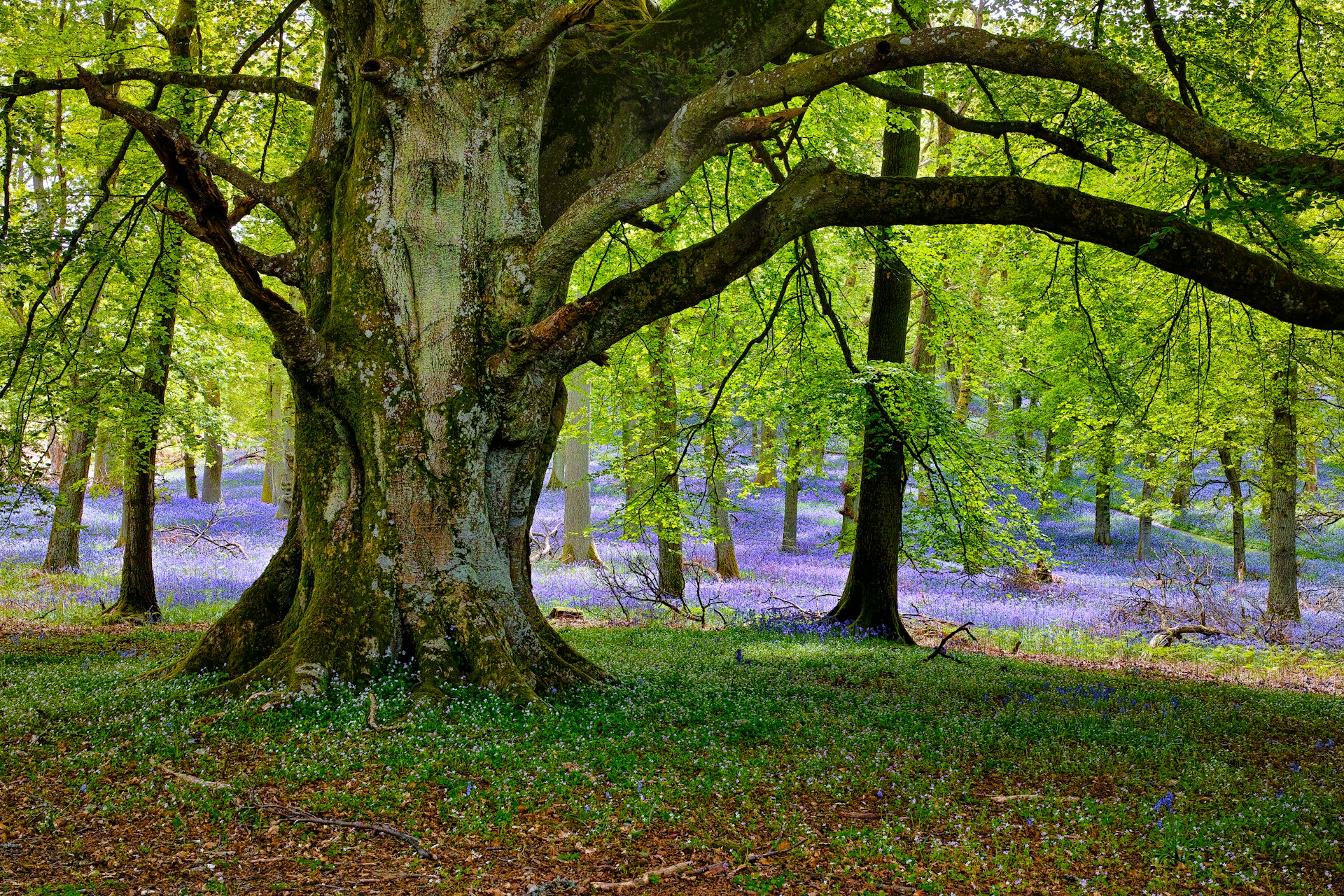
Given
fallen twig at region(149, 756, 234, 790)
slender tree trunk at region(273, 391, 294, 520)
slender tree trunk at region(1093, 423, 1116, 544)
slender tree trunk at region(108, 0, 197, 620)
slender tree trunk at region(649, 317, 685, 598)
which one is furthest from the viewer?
slender tree trunk at region(273, 391, 294, 520)

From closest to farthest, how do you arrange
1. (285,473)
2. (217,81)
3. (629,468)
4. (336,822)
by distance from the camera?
(336,822) < (217,81) < (629,468) < (285,473)

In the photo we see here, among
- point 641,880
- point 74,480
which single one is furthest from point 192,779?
point 74,480

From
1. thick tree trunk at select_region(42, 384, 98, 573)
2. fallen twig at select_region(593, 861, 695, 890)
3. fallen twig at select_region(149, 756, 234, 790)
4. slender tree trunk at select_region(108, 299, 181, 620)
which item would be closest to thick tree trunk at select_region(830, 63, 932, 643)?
fallen twig at select_region(593, 861, 695, 890)

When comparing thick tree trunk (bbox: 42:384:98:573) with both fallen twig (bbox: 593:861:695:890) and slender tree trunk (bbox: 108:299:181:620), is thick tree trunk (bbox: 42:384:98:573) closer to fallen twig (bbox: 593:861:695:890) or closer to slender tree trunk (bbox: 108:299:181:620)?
slender tree trunk (bbox: 108:299:181:620)

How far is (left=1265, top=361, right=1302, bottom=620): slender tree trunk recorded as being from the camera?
16734 millimetres

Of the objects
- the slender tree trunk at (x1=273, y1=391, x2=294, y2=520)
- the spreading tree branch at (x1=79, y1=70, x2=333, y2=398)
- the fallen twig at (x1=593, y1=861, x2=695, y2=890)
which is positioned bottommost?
the fallen twig at (x1=593, y1=861, x2=695, y2=890)

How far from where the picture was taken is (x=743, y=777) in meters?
5.52

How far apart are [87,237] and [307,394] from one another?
5.28m

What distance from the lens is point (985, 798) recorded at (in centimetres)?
544

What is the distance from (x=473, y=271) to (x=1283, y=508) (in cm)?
1772

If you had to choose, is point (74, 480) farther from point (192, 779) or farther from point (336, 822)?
point (336, 822)

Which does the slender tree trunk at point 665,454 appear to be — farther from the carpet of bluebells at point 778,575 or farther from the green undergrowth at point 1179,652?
the green undergrowth at point 1179,652

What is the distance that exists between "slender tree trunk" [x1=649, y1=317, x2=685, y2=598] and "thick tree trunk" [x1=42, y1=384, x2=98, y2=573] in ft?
24.4

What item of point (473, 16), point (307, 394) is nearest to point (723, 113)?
point (473, 16)
